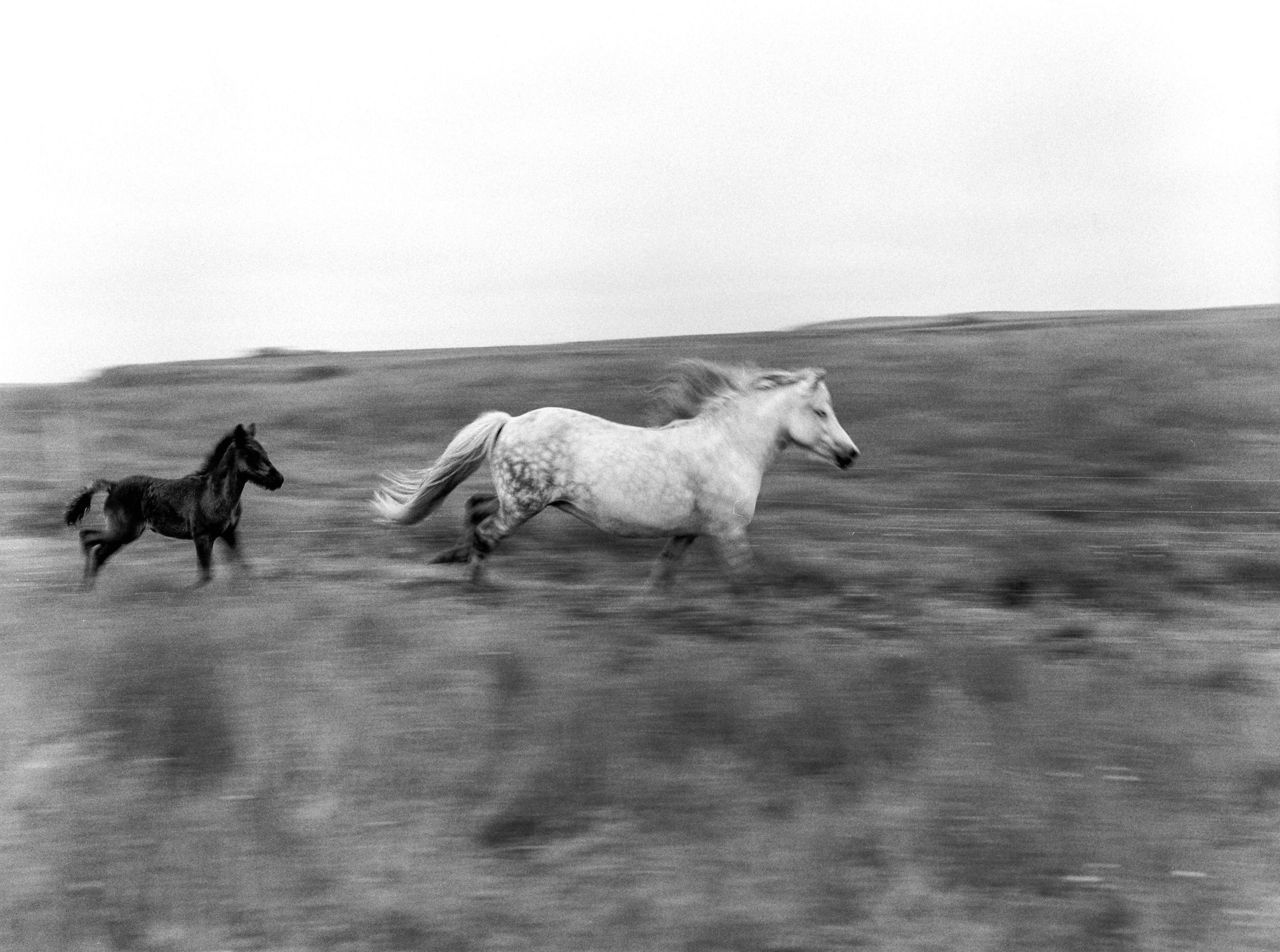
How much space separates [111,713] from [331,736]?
1.18 meters

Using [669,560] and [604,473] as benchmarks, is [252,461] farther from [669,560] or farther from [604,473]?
[669,560]

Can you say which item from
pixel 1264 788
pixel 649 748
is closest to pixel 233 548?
pixel 649 748

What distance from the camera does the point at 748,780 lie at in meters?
5.02

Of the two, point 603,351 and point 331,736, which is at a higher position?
point 603,351

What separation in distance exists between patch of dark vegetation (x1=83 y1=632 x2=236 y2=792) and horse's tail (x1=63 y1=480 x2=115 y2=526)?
6.39 feet

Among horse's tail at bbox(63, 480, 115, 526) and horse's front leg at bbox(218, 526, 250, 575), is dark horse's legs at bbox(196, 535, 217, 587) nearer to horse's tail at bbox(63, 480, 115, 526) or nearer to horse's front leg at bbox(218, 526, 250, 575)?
horse's front leg at bbox(218, 526, 250, 575)

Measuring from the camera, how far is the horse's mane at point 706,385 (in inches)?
318

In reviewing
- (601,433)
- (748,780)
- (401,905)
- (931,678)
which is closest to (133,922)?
(401,905)

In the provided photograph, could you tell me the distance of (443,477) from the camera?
8164mm

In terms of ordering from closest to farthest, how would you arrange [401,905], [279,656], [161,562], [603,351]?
[401,905] < [279,656] < [161,562] < [603,351]

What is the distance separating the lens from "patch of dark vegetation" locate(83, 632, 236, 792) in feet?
17.5

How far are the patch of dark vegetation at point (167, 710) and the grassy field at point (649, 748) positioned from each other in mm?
17

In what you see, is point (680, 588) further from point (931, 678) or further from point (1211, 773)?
point (1211, 773)

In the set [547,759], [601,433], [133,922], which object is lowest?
[133,922]
